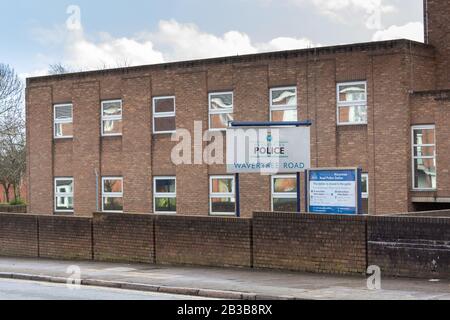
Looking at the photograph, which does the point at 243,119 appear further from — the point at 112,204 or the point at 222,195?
the point at 112,204

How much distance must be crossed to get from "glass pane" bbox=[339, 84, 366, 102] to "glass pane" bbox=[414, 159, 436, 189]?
2.92m

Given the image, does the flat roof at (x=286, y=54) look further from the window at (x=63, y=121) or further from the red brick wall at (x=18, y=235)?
the red brick wall at (x=18, y=235)

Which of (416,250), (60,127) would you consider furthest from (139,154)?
(416,250)

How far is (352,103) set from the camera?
90.8ft

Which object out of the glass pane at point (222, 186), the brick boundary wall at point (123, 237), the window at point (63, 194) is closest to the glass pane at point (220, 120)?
the glass pane at point (222, 186)

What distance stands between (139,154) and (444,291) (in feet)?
65.1

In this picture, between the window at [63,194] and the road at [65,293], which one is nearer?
the road at [65,293]

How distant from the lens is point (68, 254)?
23734mm

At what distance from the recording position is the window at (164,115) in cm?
3181

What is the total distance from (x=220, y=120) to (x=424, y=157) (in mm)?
8045

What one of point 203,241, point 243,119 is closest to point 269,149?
point 203,241

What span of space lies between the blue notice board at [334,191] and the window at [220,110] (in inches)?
442

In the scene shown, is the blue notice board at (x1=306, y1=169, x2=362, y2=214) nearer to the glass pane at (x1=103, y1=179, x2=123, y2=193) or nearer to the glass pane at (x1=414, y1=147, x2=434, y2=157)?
the glass pane at (x1=414, y1=147, x2=434, y2=157)
